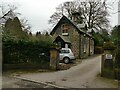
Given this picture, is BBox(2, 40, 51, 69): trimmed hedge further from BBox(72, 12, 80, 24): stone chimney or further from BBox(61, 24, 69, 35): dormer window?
BBox(72, 12, 80, 24): stone chimney

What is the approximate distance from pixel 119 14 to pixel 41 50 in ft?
23.3

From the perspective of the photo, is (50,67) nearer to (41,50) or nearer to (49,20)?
(41,50)

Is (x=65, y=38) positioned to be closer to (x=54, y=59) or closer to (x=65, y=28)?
(x=65, y=28)

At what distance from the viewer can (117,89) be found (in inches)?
444

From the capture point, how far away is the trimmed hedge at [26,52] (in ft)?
58.5

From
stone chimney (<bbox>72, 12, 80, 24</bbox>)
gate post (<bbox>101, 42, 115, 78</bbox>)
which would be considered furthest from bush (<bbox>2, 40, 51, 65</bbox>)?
stone chimney (<bbox>72, 12, 80, 24</bbox>)

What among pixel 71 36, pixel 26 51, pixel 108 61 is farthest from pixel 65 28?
pixel 108 61

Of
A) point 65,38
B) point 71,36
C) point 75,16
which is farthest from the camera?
point 75,16

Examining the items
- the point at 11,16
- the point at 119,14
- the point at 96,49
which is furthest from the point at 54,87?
the point at 96,49

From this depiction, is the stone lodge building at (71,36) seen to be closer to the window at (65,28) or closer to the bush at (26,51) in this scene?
the window at (65,28)

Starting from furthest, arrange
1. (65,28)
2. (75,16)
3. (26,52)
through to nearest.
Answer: (75,16)
(65,28)
(26,52)

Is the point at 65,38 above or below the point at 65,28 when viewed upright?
below

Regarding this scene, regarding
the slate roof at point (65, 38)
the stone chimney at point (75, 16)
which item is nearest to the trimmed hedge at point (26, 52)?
the slate roof at point (65, 38)

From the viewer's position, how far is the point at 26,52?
1811 cm
